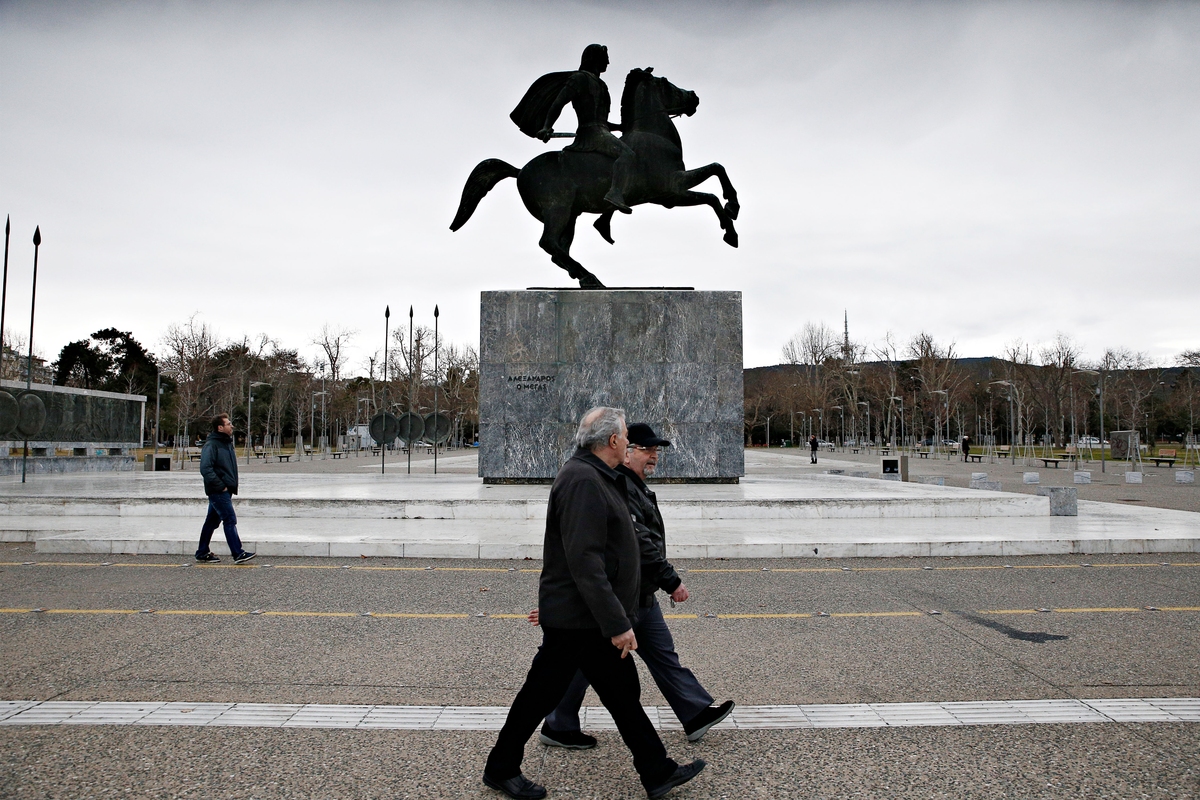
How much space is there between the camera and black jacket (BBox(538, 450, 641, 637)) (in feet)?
10.9

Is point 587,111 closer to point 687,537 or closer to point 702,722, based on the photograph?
point 687,537

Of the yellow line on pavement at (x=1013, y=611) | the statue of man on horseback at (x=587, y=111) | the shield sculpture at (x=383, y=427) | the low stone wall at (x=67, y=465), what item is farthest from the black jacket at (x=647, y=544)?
the low stone wall at (x=67, y=465)

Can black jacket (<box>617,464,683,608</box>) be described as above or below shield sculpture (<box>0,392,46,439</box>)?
below

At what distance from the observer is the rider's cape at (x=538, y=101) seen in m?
15.9

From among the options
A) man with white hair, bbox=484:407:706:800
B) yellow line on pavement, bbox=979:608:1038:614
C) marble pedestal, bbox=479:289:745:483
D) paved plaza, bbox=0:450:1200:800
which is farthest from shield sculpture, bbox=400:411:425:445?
man with white hair, bbox=484:407:706:800

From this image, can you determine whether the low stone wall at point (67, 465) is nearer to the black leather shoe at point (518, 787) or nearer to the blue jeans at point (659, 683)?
the blue jeans at point (659, 683)

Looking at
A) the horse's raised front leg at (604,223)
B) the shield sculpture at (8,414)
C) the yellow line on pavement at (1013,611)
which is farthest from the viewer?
the shield sculpture at (8,414)

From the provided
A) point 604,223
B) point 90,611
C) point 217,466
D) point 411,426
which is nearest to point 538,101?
point 604,223

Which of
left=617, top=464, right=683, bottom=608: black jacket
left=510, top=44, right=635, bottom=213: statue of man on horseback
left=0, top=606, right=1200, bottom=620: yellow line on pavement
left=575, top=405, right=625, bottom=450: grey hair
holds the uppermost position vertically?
left=510, top=44, right=635, bottom=213: statue of man on horseback

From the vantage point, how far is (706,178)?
1591cm

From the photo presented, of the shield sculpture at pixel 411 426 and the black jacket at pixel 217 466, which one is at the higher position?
the shield sculpture at pixel 411 426

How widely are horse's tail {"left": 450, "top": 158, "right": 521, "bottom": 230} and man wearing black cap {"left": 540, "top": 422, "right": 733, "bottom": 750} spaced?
12.9 meters

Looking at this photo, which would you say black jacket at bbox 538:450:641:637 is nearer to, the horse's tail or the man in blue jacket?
the man in blue jacket

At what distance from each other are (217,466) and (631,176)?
9252 millimetres
